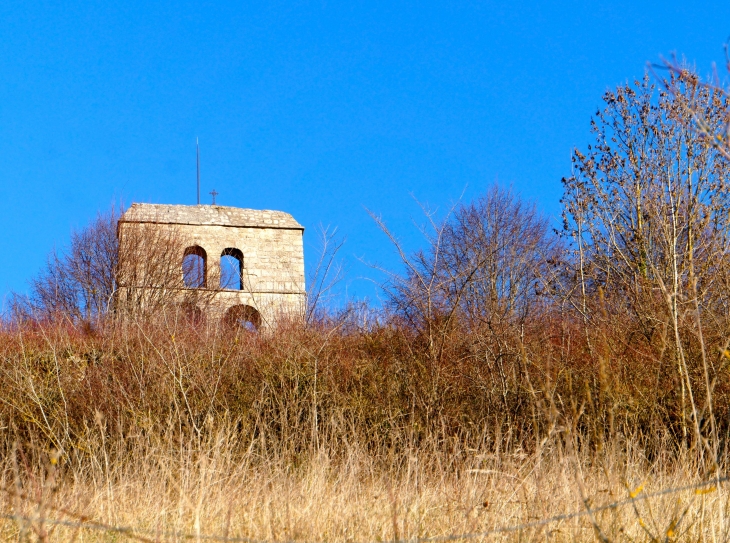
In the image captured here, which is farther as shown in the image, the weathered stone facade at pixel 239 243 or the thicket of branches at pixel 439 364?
the weathered stone facade at pixel 239 243

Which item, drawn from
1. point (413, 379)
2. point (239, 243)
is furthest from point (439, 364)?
point (239, 243)

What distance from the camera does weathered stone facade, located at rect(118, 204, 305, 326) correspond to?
2420 cm

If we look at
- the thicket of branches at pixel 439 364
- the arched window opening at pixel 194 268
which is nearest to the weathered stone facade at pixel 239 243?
the arched window opening at pixel 194 268

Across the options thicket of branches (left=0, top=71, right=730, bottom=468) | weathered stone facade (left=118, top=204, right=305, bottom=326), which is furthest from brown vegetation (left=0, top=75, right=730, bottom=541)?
weathered stone facade (left=118, top=204, right=305, bottom=326)

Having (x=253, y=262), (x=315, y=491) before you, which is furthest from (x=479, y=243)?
(x=315, y=491)

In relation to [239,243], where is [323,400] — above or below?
below

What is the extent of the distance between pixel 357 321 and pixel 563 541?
721cm

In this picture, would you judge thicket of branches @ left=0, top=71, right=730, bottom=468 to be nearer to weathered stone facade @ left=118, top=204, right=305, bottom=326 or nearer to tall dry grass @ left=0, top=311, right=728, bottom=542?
tall dry grass @ left=0, top=311, right=728, bottom=542

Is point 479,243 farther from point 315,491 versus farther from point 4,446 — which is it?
point 315,491

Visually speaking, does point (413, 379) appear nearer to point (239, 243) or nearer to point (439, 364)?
point (439, 364)

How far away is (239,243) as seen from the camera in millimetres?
24781

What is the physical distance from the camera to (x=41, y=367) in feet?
35.5

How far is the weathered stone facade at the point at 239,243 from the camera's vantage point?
24.2 m

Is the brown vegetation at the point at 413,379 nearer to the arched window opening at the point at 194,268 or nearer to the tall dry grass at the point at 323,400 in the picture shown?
the tall dry grass at the point at 323,400
